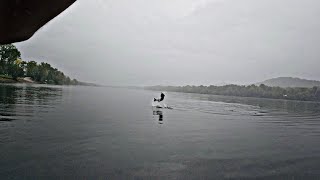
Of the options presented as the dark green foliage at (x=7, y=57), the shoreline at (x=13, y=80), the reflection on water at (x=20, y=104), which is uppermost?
the dark green foliage at (x=7, y=57)

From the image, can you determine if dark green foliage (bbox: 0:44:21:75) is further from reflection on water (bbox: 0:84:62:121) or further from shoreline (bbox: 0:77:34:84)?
reflection on water (bbox: 0:84:62:121)

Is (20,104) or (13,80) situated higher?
(13,80)

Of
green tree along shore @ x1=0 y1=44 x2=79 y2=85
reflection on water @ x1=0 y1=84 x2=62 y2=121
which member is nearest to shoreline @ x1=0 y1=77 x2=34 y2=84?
green tree along shore @ x1=0 y1=44 x2=79 y2=85

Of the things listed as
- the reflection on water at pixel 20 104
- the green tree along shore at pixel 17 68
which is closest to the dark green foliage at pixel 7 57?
the green tree along shore at pixel 17 68

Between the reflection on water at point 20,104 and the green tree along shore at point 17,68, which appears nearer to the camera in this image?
the reflection on water at point 20,104

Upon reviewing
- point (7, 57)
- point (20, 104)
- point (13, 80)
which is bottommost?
point (20, 104)

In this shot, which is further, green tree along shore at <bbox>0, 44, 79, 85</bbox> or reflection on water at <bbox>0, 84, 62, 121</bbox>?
green tree along shore at <bbox>0, 44, 79, 85</bbox>

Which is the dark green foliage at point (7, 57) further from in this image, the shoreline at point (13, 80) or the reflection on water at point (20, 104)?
the reflection on water at point (20, 104)

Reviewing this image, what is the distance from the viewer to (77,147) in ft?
35.7

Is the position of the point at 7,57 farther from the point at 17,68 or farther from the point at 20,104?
the point at 20,104

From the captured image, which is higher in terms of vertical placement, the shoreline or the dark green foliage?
the dark green foliage

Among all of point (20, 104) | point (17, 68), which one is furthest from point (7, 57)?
point (20, 104)

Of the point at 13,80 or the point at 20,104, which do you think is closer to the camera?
the point at 20,104

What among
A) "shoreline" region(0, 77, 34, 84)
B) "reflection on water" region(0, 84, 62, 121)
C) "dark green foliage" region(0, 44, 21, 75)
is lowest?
"reflection on water" region(0, 84, 62, 121)
